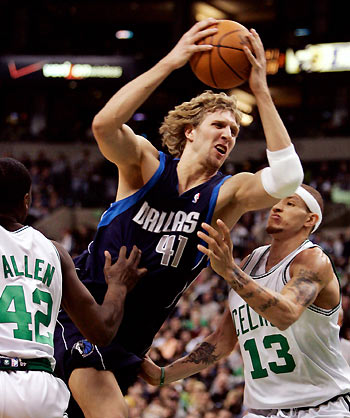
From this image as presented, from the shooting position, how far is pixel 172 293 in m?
4.49

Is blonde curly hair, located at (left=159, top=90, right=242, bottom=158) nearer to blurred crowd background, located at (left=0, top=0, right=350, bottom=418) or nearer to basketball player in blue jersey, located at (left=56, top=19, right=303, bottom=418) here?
basketball player in blue jersey, located at (left=56, top=19, right=303, bottom=418)

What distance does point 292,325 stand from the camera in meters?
4.38

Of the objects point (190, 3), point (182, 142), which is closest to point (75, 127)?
point (190, 3)

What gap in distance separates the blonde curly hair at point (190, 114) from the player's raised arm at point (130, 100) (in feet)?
1.84

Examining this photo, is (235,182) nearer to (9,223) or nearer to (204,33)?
(204,33)

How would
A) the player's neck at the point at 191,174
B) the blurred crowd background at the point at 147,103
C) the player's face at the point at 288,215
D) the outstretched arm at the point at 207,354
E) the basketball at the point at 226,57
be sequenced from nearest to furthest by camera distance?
the basketball at the point at 226,57
the player's neck at the point at 191,174
the player's face at the point at 288,215
the outstretched arm at the point at 207,354
the blurred crowd background at the point at 147,103

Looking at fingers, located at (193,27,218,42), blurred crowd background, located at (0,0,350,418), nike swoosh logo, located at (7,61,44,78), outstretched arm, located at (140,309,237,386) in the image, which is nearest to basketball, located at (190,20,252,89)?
fingers, located at (193,27,218,42)

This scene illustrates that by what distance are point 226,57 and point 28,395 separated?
2025 mm

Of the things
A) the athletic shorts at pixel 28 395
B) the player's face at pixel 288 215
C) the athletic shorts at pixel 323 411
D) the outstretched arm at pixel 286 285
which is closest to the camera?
the athletic shorts at pixel 28 395

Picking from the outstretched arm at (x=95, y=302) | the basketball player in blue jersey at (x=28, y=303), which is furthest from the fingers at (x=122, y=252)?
the basketball player in blue jersey at (x=28, y=303)

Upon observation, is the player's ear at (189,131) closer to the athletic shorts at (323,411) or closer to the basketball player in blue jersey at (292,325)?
the basketball player in blue jersey at (292,325)

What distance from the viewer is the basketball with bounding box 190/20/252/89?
410cm

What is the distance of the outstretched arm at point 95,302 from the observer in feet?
11.8

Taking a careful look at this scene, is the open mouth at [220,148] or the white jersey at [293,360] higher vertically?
the open mouth at [220,148]
